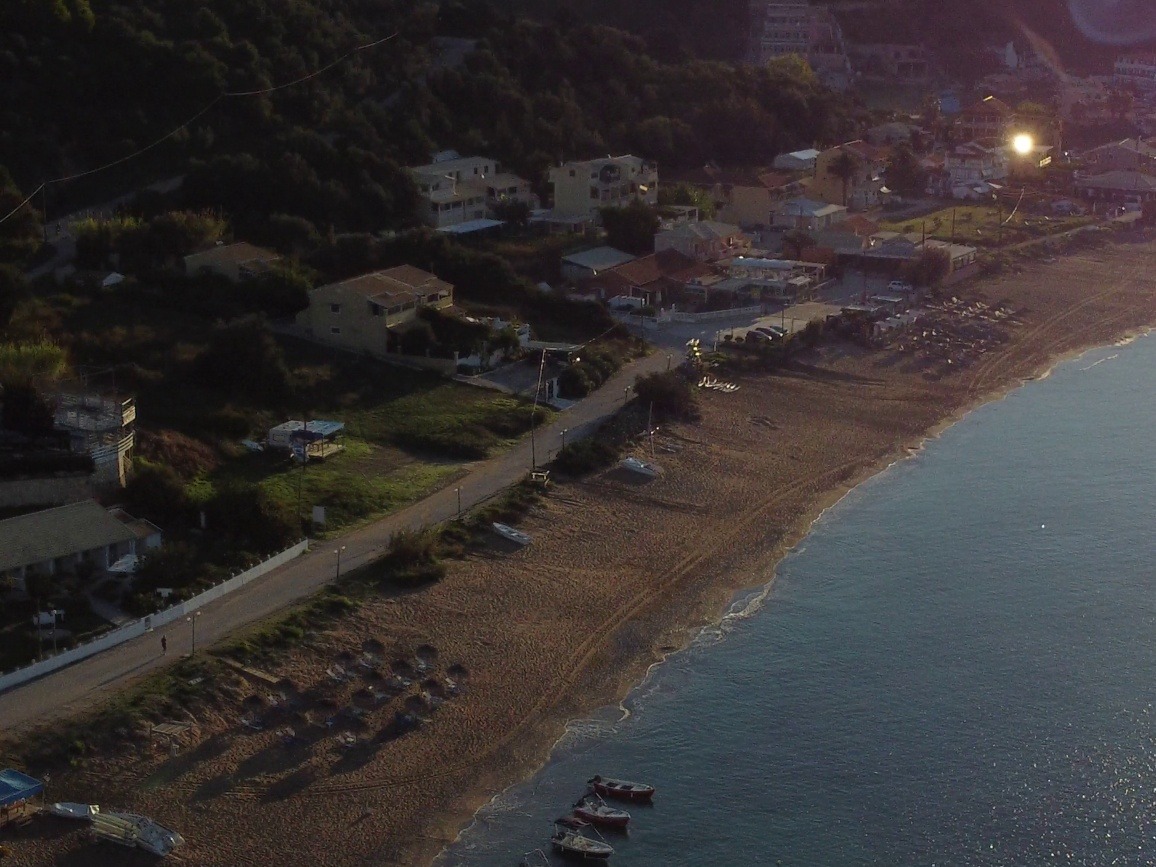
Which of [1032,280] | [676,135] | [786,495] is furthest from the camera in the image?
[676,135]

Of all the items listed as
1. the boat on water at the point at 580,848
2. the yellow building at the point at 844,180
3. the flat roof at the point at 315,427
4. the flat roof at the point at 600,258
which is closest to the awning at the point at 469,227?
the flat roof at the point at 600,258

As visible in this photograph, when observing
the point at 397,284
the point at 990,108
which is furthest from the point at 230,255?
the point at 990,108

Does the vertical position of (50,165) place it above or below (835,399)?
above

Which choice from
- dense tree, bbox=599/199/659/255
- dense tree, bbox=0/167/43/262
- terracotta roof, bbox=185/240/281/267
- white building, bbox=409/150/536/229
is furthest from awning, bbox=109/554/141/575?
dense tree, bbox=599/199/659/255

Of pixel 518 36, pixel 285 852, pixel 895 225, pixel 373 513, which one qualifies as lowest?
pixel 285 852

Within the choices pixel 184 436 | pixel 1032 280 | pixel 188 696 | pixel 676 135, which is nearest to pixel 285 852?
pixel 188 696

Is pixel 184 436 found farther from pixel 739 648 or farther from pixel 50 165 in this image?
pixel 50 165

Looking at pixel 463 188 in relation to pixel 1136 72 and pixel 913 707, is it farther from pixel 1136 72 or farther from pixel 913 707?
pixel 1136 72

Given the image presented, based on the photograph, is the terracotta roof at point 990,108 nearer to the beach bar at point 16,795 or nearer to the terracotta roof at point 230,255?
the terracotta roof at point 230,255
